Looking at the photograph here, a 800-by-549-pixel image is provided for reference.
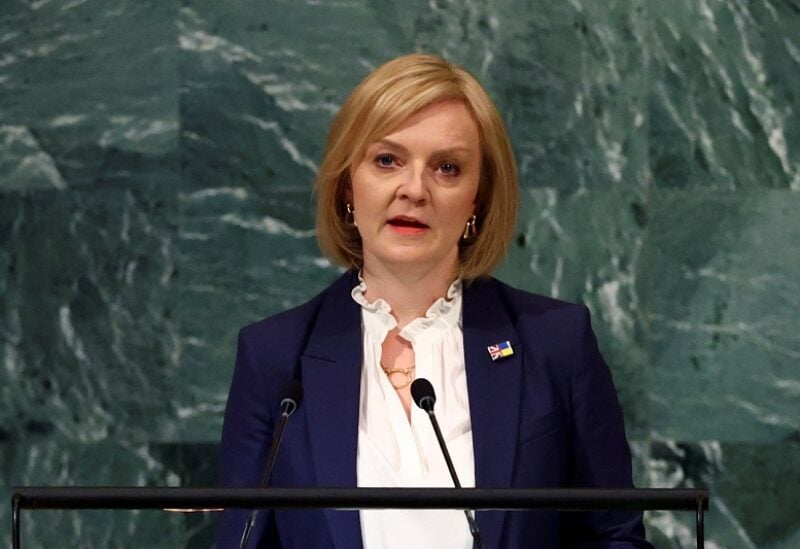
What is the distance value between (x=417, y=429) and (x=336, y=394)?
157 mm

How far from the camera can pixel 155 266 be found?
4035 mm

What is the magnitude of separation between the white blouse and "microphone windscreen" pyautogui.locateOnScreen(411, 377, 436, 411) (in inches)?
10.7

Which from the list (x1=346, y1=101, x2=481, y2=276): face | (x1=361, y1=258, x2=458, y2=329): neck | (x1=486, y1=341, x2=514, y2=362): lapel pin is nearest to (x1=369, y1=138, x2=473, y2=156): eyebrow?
(x1=346, y1=101, x2=481, y2=276): face

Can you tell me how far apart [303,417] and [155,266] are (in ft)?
5.18

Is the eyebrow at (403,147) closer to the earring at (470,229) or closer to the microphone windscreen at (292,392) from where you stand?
the earring at (470,229)

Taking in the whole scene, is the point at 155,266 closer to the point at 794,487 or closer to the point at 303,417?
the point at 303,417

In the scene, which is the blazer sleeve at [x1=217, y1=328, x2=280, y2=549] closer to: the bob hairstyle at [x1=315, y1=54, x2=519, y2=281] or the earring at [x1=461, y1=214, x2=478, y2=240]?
the bob hairstyle at [x1=315, y1=54, x2=519, y2=281]

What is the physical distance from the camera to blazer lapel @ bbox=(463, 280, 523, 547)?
247cm

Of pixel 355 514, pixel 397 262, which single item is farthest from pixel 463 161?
pixel 355 514

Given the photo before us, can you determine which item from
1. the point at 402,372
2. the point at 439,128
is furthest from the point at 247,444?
the point at 439,128

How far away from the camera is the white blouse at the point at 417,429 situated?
2.48m

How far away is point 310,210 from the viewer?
402 centimetres

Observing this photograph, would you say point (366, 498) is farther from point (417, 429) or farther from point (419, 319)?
point (419, 319)

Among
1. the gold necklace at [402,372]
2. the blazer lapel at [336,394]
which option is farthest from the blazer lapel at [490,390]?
the blazer lapel at [336,394]
